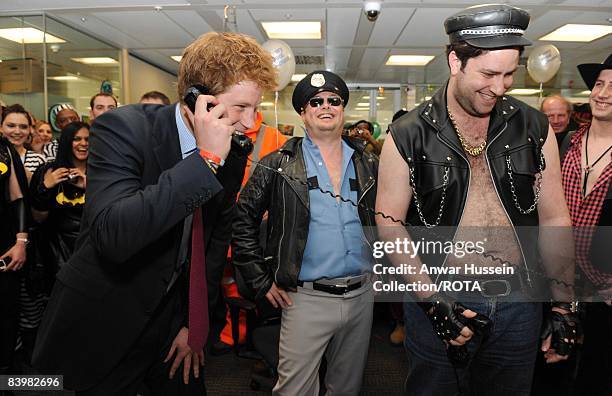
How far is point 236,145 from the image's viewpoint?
1.26m

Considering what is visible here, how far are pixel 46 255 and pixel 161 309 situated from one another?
1.98 m

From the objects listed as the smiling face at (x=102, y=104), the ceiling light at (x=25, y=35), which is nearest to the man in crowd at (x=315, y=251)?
the smiling face at (x=102, y=104)

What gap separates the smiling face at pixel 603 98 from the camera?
6.22ft

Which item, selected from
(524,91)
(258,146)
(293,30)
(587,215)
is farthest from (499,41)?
(524,91)

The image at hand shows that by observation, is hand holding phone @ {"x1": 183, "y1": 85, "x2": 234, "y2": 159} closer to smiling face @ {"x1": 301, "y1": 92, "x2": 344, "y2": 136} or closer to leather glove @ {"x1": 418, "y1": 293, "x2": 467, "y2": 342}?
leather glove @ {"x1": 418, "y1": 293, "x2": 467, "y2": 342}

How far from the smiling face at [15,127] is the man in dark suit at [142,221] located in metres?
2.83

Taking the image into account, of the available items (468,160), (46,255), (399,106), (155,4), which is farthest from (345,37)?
(468,160)

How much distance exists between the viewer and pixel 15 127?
3430 millimetres

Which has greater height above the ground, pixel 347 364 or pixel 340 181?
pixel 340 181

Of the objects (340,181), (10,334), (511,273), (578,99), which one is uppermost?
(578,99)

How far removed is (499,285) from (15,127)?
3718 mm

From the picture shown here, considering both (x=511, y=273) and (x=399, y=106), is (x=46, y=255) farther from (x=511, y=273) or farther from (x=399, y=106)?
(x=399, y=106)

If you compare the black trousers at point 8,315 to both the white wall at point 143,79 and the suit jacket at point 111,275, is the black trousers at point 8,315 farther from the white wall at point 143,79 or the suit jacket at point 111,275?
the white wall at point 143,79

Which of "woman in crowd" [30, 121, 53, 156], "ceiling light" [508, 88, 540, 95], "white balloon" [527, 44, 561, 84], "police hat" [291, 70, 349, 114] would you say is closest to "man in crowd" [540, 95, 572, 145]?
"white balloon" [527, 44, 561, 84]
